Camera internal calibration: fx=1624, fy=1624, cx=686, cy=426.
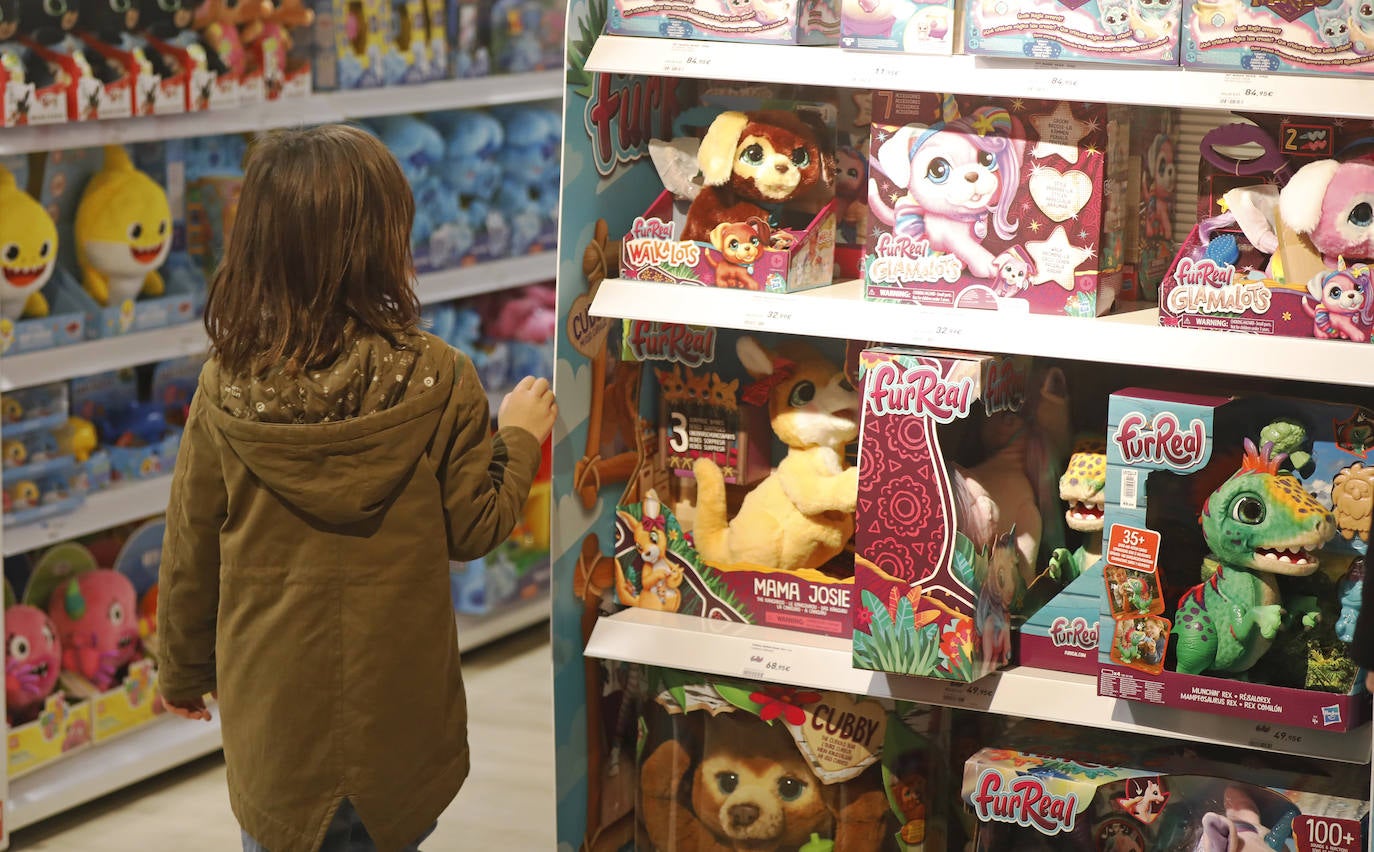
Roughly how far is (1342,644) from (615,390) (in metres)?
1.11

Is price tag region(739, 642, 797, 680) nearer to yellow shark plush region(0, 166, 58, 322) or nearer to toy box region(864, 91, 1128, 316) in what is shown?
toy box region(864, 91, 1128, 316)

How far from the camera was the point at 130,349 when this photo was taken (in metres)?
3.23

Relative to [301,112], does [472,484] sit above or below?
below

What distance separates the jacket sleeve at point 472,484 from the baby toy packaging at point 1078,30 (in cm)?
79

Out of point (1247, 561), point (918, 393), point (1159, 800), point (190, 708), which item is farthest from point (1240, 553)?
point (190, 708)

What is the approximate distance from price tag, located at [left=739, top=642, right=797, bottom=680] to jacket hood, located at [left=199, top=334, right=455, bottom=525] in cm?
67

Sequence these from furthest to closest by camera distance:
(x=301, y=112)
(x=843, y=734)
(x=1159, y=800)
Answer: (x=301, y=112) < (x=843, y=734) < (x=1159, y=800)

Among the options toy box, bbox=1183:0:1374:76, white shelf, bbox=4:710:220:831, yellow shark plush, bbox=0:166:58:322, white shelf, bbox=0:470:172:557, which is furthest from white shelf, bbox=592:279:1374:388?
white shelf, bbox=4:710:220:831

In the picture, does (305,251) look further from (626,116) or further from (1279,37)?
(1279,37)

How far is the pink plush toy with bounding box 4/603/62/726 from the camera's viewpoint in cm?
310

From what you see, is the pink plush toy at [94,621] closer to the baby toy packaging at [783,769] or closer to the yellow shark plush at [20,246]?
the yellow shark plush at [20,246]

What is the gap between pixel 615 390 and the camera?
99.7 inches

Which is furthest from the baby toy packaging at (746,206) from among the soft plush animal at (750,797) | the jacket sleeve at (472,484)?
the soft plush animal at (750,797)

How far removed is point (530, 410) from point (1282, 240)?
3.27 ft
